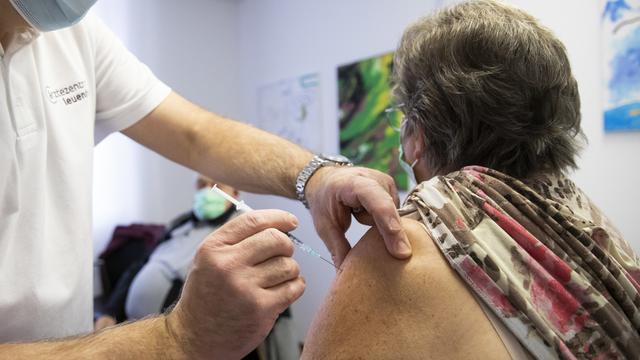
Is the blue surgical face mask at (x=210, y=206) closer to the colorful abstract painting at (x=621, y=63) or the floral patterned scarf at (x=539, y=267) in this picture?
the colorful abstract painting at (x=621, y=63)

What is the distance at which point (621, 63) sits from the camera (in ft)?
5.88

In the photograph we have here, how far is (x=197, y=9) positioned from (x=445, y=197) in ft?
11.6

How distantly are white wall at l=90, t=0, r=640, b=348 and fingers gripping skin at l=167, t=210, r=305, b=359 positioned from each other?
2.20m

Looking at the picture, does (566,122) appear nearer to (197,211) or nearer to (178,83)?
(197,211)

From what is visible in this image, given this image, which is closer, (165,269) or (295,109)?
(165,269)

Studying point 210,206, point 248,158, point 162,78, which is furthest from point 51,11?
point 162,78

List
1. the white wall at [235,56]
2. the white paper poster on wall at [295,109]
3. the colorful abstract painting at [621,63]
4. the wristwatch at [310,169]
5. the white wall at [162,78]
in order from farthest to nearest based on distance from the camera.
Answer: the white wall at [162,78] → the white paper poster on wall at [295,109] → the white wall at [235,56] → the colorful abstract painting at [621,63] → the wristwatch at [310,169]

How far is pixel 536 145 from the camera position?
102 centimetres

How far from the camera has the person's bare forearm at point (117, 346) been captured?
70 centimetres

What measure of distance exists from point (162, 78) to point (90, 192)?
106 inches

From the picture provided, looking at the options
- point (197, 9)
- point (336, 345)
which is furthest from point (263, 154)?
point (197, 9)

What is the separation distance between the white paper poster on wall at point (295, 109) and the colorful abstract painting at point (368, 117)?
254mm

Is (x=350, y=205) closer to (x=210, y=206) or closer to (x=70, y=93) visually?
(x=70, y=93)

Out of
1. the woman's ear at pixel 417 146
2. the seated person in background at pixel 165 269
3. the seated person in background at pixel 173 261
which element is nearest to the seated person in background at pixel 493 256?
the woman's ear at pixel 417 146
